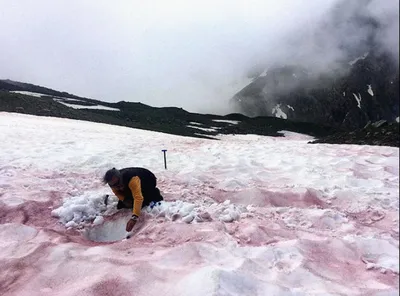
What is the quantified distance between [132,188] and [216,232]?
1316mm

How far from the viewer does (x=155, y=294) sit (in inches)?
125

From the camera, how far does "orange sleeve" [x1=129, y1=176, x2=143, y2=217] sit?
190 inches

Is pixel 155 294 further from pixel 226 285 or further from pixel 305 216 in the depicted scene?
pixel 305 216

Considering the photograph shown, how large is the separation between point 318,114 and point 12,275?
509ft

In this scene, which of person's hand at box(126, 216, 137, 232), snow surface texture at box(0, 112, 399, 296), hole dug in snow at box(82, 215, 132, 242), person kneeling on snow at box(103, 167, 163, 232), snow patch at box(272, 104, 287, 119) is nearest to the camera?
snow surface texture at box(0, 112, 399, 296)

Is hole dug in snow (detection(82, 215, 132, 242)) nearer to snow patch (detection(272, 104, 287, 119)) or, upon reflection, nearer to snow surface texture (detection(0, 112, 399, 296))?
snow surface texture (detection(0, 112, 399, 296))

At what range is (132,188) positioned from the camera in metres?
4.99

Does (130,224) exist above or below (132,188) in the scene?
below

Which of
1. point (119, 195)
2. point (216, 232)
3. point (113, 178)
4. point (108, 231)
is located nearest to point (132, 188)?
point (113, 178)

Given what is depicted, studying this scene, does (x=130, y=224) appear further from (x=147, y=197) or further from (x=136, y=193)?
(x=147, y=197)

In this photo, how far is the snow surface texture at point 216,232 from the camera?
325 centimetres

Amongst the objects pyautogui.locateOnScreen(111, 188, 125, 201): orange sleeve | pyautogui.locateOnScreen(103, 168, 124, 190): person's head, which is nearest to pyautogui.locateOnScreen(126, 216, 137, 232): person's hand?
pyautogui.locateOnScreen(103, 168, 124, 190): person's head

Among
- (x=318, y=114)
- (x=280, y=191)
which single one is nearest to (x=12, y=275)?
(x=280, y=191)

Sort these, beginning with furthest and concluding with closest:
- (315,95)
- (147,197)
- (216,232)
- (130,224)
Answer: (315,95) → (147,197) → (130,224) → (216,232)
